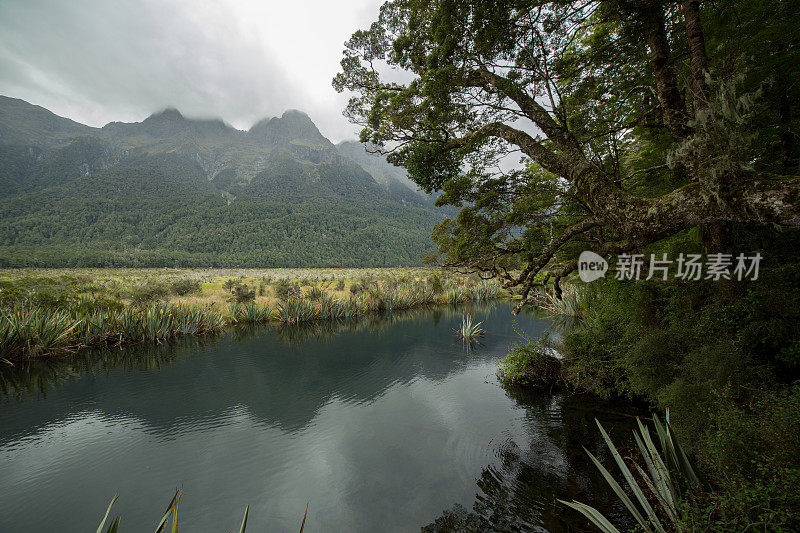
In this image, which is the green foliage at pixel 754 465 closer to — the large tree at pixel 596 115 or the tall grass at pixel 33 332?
the large tree at pixel 596 115

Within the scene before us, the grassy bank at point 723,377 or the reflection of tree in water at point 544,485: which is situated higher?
the grassy bank at point 723,377

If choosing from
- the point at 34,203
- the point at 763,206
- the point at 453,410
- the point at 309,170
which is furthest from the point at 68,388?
the point at 309,170

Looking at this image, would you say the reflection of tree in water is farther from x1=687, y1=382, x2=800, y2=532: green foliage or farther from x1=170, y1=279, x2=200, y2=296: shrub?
x1=170, y1=279, x2=200, y2=296: shrub

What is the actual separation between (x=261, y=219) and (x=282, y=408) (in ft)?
383

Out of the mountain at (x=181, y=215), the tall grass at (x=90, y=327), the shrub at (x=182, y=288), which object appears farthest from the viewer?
the mountain at (x=181, y=215)

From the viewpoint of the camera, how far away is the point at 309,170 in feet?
580

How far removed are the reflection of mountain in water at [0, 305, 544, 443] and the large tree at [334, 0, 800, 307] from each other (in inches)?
228

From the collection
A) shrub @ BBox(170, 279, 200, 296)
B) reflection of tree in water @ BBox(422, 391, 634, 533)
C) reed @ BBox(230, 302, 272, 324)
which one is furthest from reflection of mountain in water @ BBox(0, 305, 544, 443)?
shrub @ BBox(170, 279, 200, 296)

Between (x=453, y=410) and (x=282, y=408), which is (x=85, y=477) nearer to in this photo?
(x=282, y=408)

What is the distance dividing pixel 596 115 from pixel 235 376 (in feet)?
41.0

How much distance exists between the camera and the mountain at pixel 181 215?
7825 centimetres

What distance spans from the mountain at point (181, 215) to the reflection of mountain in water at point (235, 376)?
5699cm

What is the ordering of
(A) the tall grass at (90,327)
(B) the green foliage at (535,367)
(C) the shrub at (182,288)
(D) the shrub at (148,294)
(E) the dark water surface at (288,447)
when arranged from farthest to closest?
(C) the shrub at (182,288), (D) the shrub at (148,294), (A) the tall grass at (90,327), (B) the green foliage at (535,367), (E) the dark water surface at (288,447)

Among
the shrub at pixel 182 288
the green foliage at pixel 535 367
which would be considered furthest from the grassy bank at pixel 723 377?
the shrub at pixel 182 288
